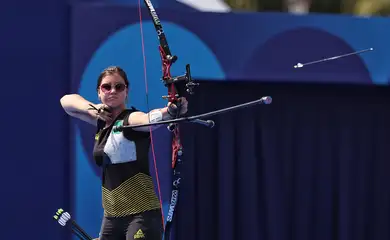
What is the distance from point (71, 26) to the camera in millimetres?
5137

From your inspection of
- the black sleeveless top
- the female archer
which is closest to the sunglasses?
the female archer

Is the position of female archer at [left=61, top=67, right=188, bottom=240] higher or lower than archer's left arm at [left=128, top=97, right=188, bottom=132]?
lower

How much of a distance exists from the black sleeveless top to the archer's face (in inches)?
4.2

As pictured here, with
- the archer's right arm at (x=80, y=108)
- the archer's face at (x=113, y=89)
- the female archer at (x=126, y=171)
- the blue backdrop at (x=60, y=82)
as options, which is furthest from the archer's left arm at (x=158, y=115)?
the blue backdrop at (x=60, y=82)

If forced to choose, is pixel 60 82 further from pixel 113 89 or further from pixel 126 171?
pixel 126 171

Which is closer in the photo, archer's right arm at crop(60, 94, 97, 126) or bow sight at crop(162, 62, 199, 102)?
bow sight at crop(162, 62, 199, 102)

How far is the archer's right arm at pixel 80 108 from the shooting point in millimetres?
4457

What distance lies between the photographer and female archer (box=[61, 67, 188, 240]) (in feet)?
13.3

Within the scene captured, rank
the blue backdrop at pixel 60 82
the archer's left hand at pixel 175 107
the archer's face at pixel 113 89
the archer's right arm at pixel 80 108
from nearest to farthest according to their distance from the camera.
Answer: the archer's left hand at pixel 175 107
the archer's face at pixel 113 89
the archer's right arm at pixel 80 108
the blue backdrop at pixel 60 82

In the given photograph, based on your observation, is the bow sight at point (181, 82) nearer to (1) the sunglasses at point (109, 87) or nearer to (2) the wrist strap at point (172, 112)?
(2) the wrist strap at point (172, 112)

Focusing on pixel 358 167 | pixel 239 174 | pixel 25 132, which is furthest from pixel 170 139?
pixel 358 167

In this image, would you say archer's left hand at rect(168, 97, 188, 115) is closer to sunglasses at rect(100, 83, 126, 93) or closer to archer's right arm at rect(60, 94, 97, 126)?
sunglasses at rect(100, 83, 126, 93)

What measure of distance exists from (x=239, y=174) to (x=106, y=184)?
1.49 m

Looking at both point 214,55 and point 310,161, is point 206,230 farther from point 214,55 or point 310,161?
point 214,55
